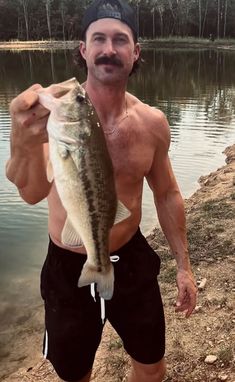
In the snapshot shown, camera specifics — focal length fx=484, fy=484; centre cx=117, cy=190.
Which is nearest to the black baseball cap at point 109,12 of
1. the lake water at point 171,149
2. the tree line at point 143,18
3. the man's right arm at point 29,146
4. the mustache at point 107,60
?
the mustache at point 107,60

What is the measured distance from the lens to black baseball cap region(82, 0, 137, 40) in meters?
3.30

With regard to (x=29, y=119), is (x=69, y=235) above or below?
below

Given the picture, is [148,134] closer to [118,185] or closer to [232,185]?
[118,185]

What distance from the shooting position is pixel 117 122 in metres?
3.33

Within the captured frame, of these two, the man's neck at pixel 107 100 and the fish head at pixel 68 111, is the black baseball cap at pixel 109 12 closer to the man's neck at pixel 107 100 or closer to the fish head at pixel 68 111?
the man's neck at pixel 107 100

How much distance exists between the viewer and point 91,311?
3.22 m

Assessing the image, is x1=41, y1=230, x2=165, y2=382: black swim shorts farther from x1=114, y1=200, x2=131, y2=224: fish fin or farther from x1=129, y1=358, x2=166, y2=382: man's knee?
x1=114, y1=200, x2=131, y2=224: fish fin

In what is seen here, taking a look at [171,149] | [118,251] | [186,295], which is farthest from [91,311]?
[171,149]

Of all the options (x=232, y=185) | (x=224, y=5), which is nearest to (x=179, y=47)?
(x=224, y=5)

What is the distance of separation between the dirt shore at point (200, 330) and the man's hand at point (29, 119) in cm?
261

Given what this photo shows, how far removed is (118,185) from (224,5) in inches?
3186

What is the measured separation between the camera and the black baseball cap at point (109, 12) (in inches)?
130

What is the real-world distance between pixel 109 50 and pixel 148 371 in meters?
2.17

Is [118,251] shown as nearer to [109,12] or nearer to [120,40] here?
[120,40]
